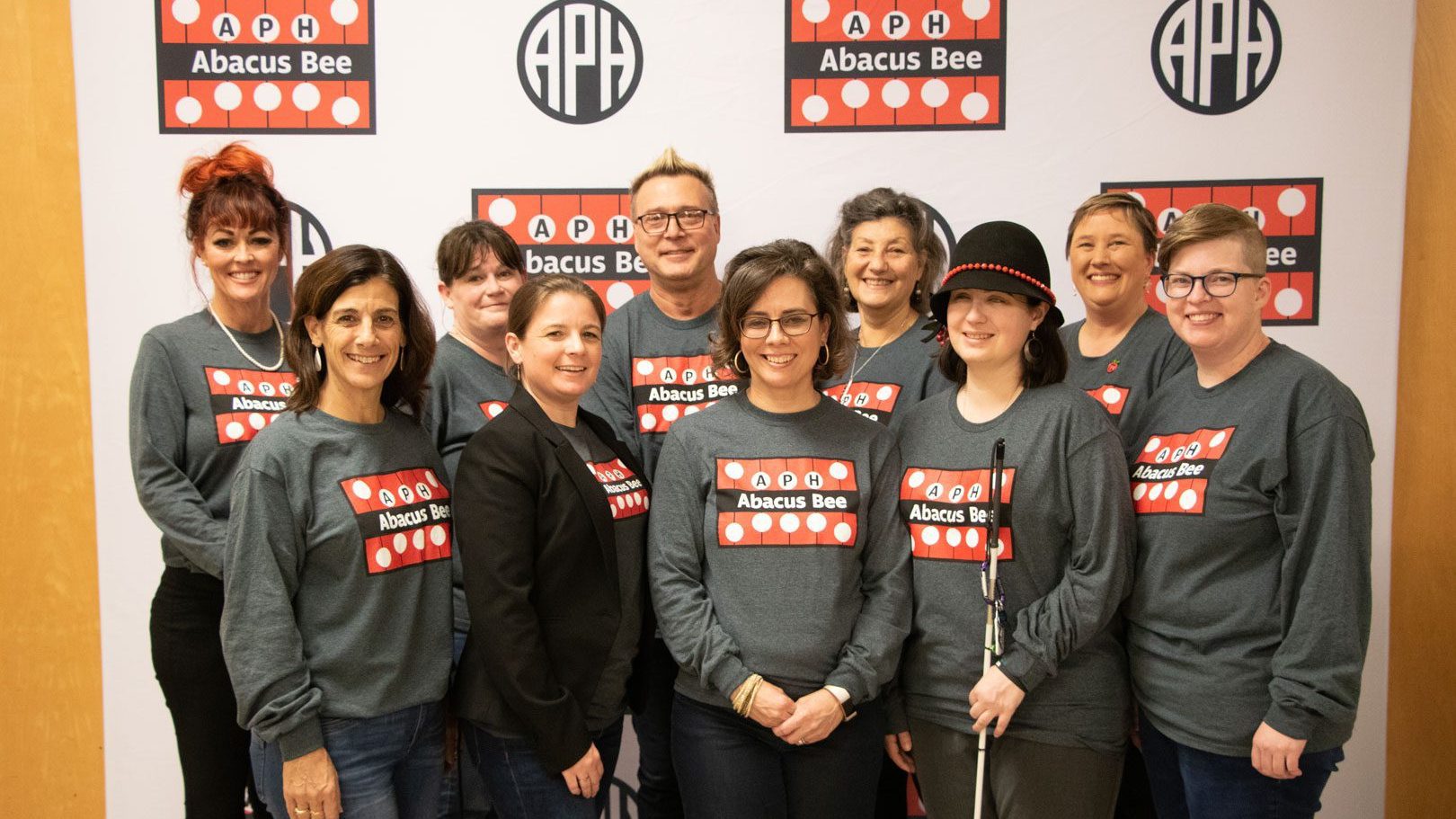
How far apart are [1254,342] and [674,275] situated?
122 centimetres

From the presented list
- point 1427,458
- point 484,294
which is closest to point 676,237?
point 484,294

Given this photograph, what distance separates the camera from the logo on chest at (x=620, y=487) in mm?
1812

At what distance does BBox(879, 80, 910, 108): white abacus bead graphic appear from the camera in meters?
2.85

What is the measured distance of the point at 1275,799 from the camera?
66.9 inches

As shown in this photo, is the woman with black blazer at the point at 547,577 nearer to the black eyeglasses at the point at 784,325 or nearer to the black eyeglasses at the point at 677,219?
the black eyeglasses at the point at 784,325

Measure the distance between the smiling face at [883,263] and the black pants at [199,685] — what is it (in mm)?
1542

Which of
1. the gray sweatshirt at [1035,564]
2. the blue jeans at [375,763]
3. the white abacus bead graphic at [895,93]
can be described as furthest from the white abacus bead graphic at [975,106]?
the blue jeans at [375,763]

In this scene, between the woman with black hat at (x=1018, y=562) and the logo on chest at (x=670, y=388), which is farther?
the logo on chest at (x=670, y=388)

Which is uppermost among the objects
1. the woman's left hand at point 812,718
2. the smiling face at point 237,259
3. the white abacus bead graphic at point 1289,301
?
the smiling face at point 237,259

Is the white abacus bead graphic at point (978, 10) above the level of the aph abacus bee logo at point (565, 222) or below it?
above

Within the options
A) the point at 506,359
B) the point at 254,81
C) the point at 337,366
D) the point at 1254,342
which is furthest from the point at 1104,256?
the point at 254,81

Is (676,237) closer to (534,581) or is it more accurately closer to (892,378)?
(892,378)

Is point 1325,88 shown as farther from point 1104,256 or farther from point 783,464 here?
point 783,464

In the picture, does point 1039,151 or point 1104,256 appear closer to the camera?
point 1104,256
